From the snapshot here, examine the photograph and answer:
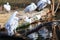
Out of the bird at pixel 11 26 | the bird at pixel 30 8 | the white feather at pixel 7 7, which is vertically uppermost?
the white feather at pixel 7 7

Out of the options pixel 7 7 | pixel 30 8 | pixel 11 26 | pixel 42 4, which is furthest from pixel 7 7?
pixel 11 26

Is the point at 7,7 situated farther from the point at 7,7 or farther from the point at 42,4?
the point at 42,4

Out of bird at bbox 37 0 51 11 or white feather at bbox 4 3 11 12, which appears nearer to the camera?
bird at bbox 37 0 51 11

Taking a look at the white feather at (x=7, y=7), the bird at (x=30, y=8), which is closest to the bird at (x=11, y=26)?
the bird at (x=30, y=8)

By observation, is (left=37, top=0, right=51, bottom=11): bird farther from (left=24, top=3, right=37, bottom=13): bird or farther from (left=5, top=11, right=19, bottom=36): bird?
(left=5, top=11, right=19, bottom=36): bird

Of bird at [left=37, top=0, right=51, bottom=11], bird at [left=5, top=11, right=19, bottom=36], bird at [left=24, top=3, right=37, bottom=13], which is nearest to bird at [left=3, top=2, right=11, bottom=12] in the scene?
bird at [left=24, top=3, right=37, bottom=13]

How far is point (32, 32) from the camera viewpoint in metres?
5.26

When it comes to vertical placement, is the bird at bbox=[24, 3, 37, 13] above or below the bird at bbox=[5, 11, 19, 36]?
above

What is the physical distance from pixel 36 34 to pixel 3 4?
132 centimetres

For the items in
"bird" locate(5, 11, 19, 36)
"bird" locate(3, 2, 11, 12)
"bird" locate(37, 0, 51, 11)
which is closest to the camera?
"bird" locate(5, 11, 19, 36)

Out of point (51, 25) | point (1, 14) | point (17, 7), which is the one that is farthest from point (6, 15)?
point (51, 25)

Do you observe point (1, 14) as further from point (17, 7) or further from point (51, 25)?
point (51, 25)

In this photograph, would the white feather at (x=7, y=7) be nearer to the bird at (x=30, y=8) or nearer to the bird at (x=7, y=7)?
the bird at (x=7, y=7)

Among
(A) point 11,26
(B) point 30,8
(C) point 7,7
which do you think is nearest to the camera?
(A) point 11,26
